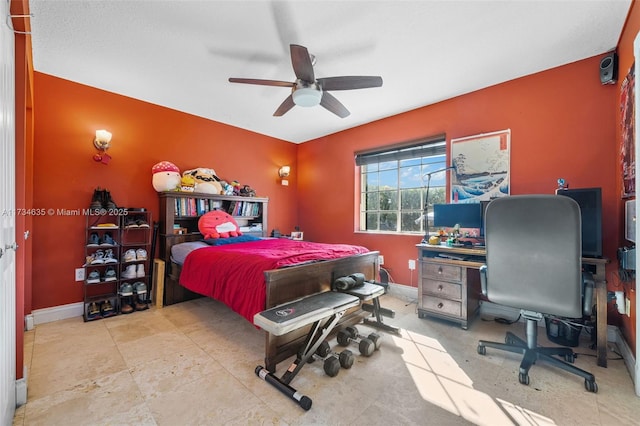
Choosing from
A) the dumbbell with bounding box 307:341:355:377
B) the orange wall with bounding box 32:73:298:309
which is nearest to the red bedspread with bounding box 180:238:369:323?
the dumbbell with bounding box 307:341:355:377

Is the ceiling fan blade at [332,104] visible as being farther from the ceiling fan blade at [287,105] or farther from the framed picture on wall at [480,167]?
the framed picture on wall at [480,167]

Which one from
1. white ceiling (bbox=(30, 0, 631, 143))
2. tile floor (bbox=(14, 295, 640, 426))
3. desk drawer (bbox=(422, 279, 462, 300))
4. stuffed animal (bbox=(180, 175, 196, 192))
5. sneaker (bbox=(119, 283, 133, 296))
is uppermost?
white ceiling (bbox=(30, 0, 631, 143))

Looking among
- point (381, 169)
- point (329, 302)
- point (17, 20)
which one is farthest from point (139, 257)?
point (381, 169)

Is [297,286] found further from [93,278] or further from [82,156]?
[82,156]

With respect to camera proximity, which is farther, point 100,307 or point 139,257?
point 139,257

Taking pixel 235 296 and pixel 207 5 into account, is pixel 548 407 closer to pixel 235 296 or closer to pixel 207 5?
pixel 235 296

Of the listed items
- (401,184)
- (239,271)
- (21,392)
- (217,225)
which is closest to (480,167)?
(401,184)

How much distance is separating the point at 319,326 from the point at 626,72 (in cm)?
311

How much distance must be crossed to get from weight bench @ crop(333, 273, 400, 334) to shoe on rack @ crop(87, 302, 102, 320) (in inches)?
101

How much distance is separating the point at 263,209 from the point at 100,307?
2.39 meters

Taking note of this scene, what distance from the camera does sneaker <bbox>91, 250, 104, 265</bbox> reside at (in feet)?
9.15

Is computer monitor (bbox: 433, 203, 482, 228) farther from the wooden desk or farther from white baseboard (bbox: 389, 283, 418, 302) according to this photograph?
white baseboard (bbox: 389, 283, 418, 302)

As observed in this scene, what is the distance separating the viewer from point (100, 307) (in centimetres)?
294

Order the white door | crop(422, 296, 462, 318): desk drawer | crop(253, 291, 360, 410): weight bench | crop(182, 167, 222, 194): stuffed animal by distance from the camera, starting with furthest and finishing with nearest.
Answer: crop(182, 167, 222, 194): stuffed animal
crop(422, 296, 462, 318): desk drawer
crop(253, 291, 360, 410): weight bench
the white door
